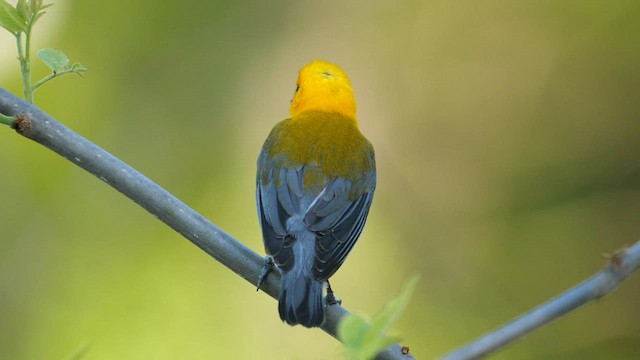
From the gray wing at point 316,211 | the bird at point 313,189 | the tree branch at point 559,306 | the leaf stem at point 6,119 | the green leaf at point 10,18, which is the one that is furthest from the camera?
the gray wing at point 316,211

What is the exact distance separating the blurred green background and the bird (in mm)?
1379

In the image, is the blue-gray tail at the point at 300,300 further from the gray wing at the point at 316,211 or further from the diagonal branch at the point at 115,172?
the diagonal branch at the point at 115,172

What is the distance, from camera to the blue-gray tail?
8.12ft

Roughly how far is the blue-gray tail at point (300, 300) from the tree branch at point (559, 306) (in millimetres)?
1346

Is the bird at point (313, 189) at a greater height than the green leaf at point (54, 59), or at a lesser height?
greater

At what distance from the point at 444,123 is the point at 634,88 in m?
1.27

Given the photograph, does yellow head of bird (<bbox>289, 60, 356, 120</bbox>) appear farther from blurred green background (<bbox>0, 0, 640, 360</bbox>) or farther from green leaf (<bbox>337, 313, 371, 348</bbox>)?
green leaf (<bbox>337, 313, 371, 348</bbox>)

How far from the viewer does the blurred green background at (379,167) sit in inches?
200

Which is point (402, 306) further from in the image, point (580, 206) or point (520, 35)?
point (520, 35)

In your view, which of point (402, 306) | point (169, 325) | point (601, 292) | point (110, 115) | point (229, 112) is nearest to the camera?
point (402, 306)

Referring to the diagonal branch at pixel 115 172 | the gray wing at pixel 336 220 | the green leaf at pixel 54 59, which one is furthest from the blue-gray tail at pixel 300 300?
the green leaf at pixel 54 59

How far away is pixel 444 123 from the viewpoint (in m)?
6.04

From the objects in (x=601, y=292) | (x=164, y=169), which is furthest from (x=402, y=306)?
(x=164, y=169)

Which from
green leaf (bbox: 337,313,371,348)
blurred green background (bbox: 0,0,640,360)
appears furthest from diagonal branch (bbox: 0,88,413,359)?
blurred green background (bbox: 0,0,640,360)
